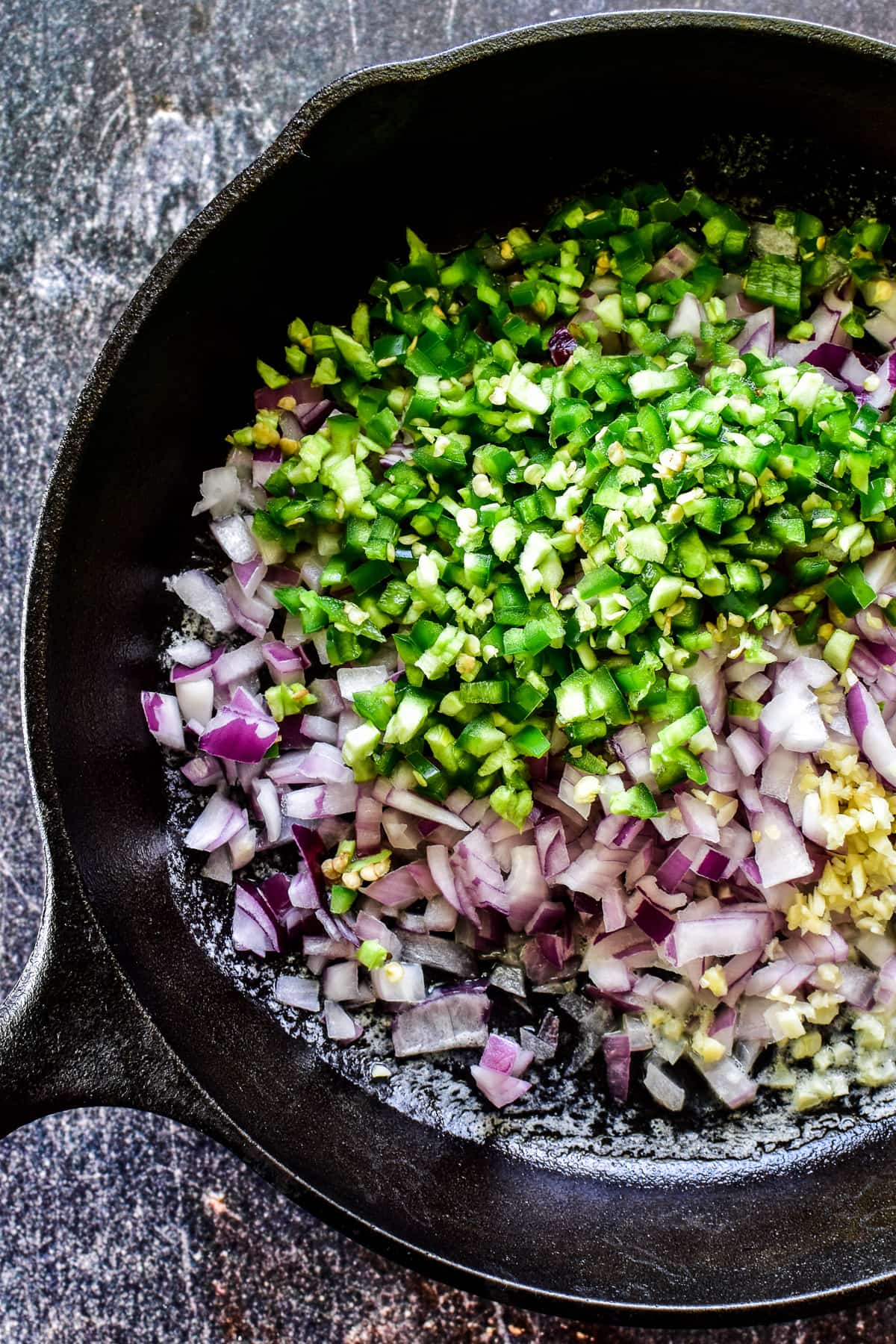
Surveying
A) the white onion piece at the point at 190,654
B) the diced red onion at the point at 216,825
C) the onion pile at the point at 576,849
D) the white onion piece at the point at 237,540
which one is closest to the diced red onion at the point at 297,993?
the onion pile at the point at 576,849

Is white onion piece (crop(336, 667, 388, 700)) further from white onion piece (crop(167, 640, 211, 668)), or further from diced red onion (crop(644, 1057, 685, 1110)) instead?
diced red onion (crop(644, 1057, 685, 1110))

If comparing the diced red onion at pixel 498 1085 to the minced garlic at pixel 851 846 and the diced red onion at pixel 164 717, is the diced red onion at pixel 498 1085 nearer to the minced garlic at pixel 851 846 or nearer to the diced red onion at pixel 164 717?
the minced garlic at pixel 851 846

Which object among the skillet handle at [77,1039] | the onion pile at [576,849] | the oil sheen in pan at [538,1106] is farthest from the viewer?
the oil sheen in pan at [538,1106]

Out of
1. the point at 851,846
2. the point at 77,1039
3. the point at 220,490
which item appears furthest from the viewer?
the point at 220,490

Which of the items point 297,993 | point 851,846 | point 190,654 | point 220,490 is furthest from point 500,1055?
point 220,490

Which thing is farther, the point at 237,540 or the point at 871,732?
the point at 237,540

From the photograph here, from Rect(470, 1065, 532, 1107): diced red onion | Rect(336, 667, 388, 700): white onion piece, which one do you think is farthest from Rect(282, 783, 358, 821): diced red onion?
Rect(470, 1065, 532, 1107): diced red onion

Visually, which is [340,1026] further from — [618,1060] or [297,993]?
[618,1060]
